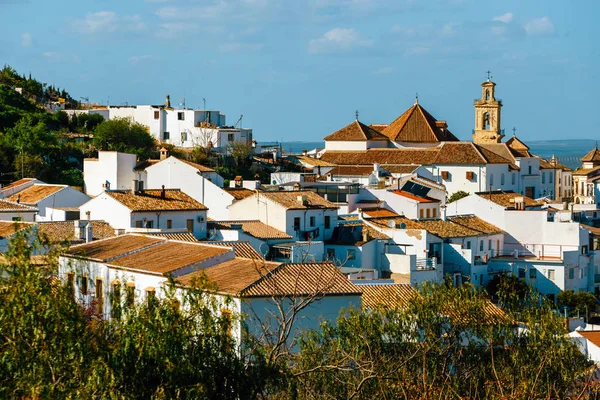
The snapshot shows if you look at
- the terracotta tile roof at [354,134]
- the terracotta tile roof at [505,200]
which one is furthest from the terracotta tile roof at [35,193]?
the terracotta tile roof at [354,134]

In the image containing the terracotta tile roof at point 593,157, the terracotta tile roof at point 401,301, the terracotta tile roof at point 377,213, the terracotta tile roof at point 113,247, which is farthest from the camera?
the terracotta tile roof at point 593,157

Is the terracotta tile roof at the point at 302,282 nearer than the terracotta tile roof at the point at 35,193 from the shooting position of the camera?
Yes

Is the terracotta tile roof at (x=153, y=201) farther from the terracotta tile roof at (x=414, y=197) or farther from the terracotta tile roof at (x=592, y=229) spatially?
the terracotta tile roof at (x=592, y=229)

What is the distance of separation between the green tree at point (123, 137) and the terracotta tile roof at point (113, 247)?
32.8m

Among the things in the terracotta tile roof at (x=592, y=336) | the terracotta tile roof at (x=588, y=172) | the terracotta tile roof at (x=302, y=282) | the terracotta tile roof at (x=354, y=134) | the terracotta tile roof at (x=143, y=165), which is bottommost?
the terracotta tile roof at (x=592, y=336)

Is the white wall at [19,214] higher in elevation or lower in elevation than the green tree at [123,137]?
lower

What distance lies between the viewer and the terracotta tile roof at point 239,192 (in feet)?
178

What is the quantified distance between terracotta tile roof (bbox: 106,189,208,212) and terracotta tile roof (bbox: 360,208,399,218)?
28.2 ft

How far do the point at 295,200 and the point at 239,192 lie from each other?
630cm

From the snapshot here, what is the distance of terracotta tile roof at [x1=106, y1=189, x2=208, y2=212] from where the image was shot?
4528 cm

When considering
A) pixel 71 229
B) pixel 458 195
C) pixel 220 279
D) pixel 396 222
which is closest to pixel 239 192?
pixel 396 222

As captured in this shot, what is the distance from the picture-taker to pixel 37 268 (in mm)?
21016

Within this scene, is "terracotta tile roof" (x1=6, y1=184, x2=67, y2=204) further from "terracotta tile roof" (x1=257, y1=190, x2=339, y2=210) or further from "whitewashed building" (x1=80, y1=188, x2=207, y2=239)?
"terracotta tile roof" (x1=257, y1=190, x2=339, y2=210)

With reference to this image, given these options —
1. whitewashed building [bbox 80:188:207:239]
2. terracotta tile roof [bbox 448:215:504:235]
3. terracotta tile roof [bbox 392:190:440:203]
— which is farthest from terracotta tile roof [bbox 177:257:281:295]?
terracotta tile roof [bbox 392:190:440:203]
